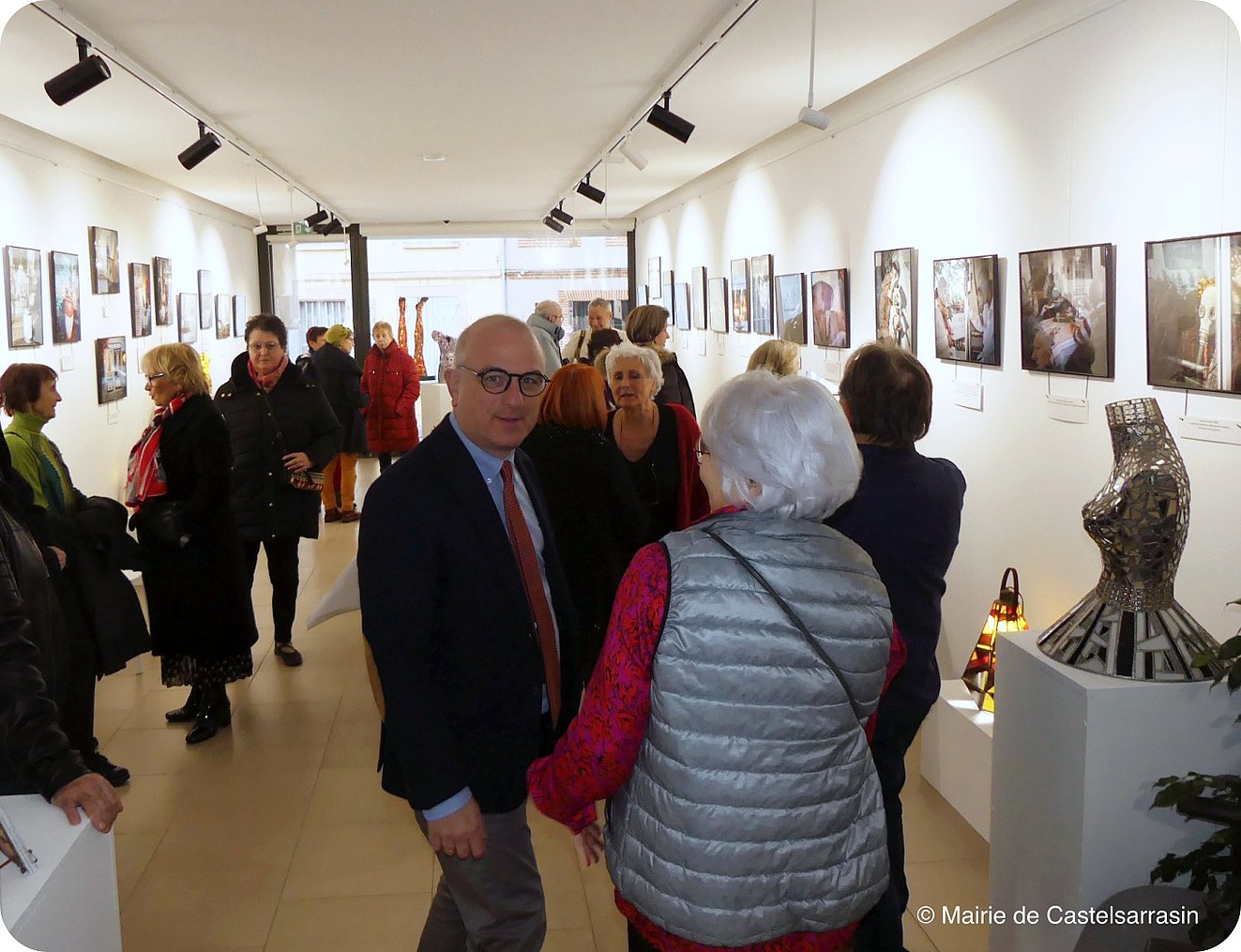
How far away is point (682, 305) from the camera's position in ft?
46.5

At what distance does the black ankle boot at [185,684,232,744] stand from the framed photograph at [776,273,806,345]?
5.26 meters

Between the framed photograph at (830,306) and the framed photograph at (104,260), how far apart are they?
237 inches

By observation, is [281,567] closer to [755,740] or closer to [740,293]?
[755,740]

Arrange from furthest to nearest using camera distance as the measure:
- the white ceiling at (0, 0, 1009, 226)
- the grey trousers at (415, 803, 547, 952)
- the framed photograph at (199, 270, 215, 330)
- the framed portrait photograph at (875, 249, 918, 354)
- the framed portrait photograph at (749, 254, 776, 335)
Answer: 1. the framed photograph at (199, 270, 215, 330)
2. the framed portrait photograph at (749, 254, 776, 335)
3. the framed portrait photograph at (875, 249, 918, 354)
4. the white ceiling at (0, 0, 1009, 226)
5. the grey trousers at (415, 803, 547, 952)

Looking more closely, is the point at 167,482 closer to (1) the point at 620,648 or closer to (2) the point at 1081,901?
(1) the point at 620,648

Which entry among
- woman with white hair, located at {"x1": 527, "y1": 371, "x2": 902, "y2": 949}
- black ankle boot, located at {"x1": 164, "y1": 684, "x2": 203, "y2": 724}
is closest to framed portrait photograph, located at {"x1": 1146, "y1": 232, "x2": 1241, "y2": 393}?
woman with white hair, located at {"x1": 527, "y1": 371, "x2": 902, "y2": 949}

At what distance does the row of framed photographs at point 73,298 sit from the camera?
301 inches

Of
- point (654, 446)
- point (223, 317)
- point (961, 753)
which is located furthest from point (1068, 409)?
point (223, 317)

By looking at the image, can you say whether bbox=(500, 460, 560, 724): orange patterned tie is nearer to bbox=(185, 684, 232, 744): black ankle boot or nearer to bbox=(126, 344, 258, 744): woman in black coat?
bbox=(126, 344, 258, 744): woman in black coat

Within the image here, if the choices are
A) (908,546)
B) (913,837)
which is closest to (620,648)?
(908,546)

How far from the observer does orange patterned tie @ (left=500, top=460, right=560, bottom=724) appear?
2.46 metres

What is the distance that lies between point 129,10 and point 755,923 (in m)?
4.86

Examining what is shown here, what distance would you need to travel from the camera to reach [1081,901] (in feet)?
8.61

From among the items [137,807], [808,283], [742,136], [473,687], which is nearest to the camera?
[473,687]
